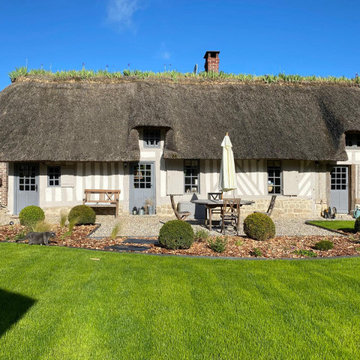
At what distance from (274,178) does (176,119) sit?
478 cm

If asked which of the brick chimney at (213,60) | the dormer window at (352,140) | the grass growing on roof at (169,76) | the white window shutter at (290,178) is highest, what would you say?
the brick chimney at (213,60)

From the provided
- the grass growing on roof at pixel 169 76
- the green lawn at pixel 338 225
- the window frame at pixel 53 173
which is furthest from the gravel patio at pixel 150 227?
the grass growing on roof at pixel 169 76

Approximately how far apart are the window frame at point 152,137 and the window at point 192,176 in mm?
1531

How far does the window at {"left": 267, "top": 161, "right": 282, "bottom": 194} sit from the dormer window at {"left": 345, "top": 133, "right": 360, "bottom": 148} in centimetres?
326

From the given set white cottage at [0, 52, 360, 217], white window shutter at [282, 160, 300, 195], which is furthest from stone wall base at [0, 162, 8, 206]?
white window shutter at [282, 160, 300, 195]

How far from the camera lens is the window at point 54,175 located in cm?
1204

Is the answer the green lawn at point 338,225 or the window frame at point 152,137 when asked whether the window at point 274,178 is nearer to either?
the green lawn at point 338,225

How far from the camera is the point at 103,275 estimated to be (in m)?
4.57

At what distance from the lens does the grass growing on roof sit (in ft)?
45.5

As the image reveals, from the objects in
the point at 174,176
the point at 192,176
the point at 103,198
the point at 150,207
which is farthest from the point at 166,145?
the point at 103,198

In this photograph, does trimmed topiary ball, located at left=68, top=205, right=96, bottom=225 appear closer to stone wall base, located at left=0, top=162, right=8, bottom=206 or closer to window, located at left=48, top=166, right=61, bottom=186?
window, located at left=48, top=166, right=61, bottom=186

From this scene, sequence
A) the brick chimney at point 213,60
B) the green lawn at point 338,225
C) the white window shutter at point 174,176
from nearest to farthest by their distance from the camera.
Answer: the green lawn at point 338,225
the white window shutter at point 174,176
the brick chimney at point 213,60

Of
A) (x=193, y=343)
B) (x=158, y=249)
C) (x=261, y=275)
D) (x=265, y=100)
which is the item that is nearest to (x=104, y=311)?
(x=193, y=343)

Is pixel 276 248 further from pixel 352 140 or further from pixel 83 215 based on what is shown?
pixel 352 140
